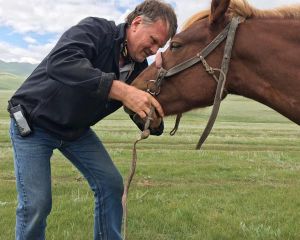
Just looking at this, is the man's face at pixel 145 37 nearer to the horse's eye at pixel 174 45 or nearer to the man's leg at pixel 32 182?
the horse's eye at pixel 174 45

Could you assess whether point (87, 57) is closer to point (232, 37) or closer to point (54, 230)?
point (232, 37)

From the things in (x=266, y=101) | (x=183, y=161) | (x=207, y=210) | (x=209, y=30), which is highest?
(x=209, y=30)

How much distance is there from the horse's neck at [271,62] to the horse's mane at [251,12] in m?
0.07

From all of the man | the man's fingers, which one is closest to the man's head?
the man

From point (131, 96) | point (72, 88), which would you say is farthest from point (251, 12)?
point (72, 88)

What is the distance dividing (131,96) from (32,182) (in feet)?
4.51

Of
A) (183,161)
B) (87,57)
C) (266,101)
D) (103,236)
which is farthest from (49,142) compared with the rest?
(183,161)

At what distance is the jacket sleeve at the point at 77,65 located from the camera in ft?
12.6

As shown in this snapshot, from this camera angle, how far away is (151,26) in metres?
4.39

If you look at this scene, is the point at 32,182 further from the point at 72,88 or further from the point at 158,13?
the point at 158,13

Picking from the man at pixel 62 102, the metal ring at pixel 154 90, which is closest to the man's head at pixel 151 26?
the man at pixel 62 102

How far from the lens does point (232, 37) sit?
3895 millimetres

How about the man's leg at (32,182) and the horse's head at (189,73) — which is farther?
the man's leg at (32,182)

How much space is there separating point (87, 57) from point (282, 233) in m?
3.89
